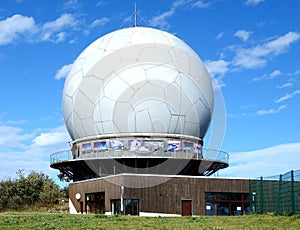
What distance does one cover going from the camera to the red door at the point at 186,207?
37.7 metres

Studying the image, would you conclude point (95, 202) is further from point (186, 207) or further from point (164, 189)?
point (186, 207)

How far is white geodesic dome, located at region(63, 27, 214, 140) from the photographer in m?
39.1

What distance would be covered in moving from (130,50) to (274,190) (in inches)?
716

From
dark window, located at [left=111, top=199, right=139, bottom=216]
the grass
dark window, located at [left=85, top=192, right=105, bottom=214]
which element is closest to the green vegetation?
dark window, located at [left=85, top=192, right=105, bottom=214]

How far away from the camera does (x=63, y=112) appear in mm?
44438

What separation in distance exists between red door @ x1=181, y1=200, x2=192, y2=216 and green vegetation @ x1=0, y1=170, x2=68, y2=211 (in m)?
21.1

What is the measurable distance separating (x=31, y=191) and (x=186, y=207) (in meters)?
26.3

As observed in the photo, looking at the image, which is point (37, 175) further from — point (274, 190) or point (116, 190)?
point (274, 190)

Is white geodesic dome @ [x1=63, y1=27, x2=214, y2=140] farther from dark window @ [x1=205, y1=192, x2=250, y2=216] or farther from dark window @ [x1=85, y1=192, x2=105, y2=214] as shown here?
dark window @ [x1=205, y1=192, x2=250, y2=216]

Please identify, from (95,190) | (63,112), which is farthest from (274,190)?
(63,112)

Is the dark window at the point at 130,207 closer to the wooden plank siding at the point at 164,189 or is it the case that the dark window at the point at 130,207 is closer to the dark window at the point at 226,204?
the wooden plank siding at the point at 164,189

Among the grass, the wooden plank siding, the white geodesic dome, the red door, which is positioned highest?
the white geodesic dome

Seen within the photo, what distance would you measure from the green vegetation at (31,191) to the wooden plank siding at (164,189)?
17.9m

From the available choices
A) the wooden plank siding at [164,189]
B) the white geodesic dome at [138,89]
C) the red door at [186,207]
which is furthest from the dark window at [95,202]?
the red door at [186,207]
